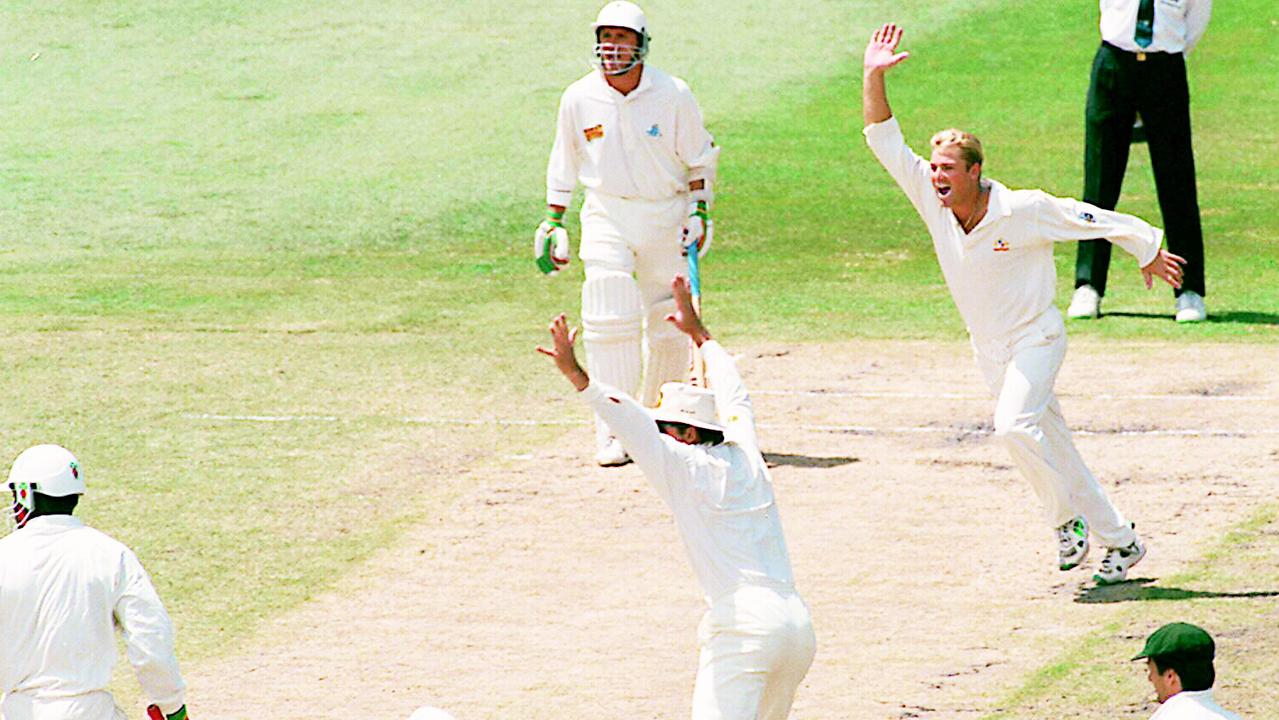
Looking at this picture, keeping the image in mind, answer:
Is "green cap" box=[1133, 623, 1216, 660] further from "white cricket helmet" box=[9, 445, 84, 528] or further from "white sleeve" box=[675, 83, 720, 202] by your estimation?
"white sleeve" box=[675, 83, 720, 202]

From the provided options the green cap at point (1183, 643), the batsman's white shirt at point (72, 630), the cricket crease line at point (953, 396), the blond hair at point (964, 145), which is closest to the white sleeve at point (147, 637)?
the batsman's white shirt at point (72, 630)

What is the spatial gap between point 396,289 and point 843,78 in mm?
8204

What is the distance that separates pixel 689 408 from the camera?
857 cm

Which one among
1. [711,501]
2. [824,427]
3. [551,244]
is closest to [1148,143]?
[824,427]

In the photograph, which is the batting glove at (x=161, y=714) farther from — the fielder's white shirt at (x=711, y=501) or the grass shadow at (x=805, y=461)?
the grass shadow at (x=805, y=461)

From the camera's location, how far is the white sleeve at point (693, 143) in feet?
45.0

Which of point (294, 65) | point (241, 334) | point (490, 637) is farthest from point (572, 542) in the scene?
point (294, 65)

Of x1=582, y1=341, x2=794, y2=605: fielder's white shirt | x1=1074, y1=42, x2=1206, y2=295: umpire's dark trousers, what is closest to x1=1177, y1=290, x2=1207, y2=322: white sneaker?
x1=1074, y1=42, x2=1206, y2=295: umpire's dark trousers

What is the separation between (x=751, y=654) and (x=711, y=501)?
59cm

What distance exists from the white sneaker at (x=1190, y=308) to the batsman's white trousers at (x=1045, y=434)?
5.92 m

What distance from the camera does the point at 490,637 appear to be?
10773 mm

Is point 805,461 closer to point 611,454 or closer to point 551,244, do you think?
point 611,454

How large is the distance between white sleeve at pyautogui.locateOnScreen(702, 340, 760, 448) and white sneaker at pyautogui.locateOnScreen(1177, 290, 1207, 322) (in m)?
8.23

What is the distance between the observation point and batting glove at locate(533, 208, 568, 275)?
14.0 m
